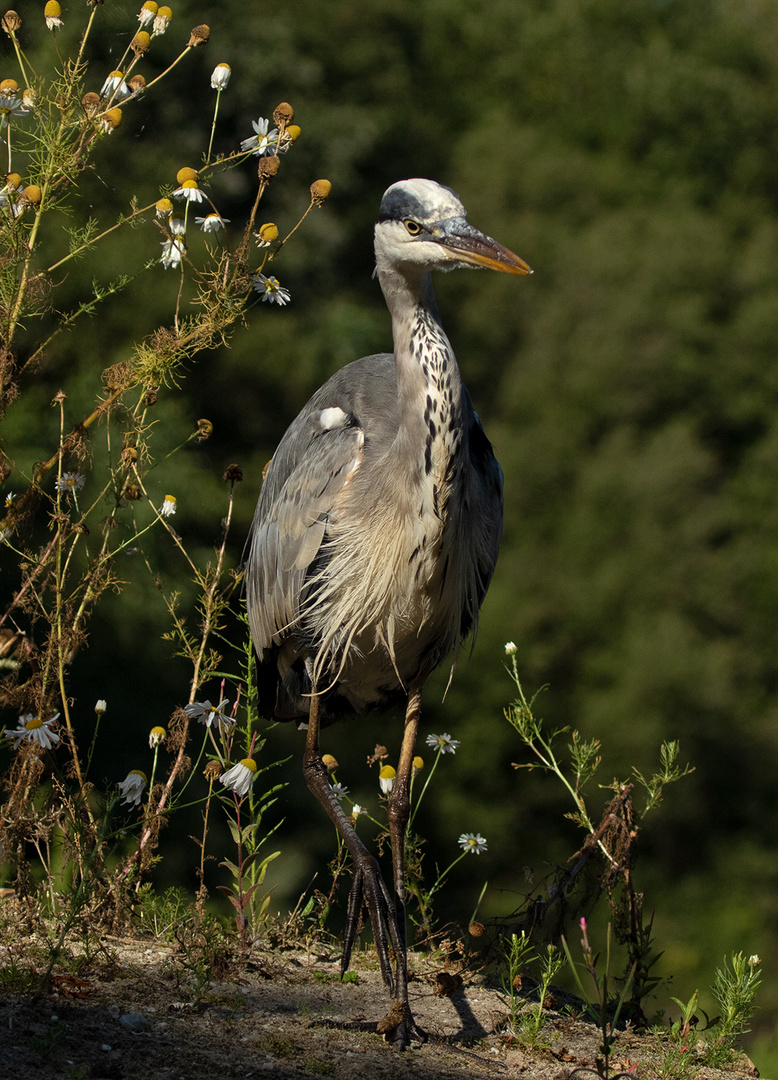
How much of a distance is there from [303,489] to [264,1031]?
170 cm

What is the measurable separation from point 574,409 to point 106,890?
468 inches

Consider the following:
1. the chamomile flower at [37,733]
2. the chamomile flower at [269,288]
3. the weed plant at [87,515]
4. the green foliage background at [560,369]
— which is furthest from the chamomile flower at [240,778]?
the green foliage background at [560,369]

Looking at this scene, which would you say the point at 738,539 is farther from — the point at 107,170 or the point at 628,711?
the point at 107,170

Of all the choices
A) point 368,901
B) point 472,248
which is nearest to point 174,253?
point 472,248

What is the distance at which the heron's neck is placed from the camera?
3.33 metres

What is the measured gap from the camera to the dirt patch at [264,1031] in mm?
2484

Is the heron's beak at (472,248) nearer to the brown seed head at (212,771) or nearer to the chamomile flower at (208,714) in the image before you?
the chamomile flower at (208,714)

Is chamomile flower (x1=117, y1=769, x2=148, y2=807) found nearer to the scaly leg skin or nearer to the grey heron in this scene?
the grey heron

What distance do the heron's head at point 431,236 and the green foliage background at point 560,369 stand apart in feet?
15.2

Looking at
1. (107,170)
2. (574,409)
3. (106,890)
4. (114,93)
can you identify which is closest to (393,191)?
(114,93)

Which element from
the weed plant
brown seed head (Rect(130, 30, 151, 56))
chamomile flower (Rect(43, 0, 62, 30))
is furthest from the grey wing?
chamomile flower (Rect(43, 0, 62, 30))

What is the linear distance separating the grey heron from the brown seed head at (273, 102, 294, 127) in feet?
1.25

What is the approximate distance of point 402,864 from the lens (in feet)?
11.5

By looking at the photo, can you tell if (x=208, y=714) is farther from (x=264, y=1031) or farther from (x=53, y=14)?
(x=53, y=14)
